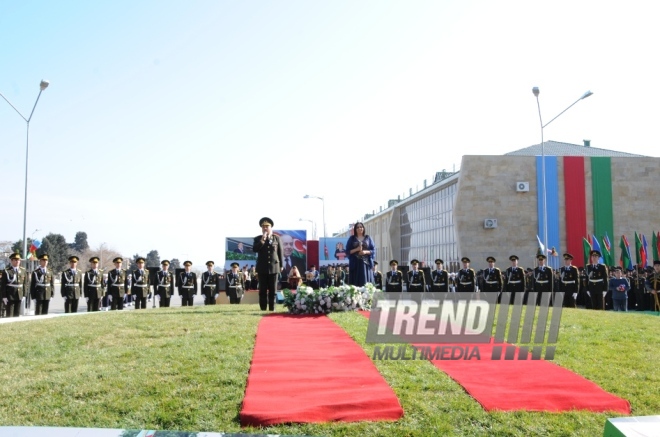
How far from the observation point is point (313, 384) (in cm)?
529

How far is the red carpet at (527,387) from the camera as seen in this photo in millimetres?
4809

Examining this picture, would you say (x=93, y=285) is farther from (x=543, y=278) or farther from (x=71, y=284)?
(x=543, y=278)

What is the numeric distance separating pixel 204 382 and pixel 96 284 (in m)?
12.7

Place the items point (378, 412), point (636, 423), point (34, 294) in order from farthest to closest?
point (34, 294), point (378, 412), point (636, 423)

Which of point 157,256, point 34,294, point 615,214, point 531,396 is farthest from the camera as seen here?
point 157,256

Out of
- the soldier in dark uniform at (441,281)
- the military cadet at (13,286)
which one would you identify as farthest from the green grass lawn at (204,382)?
the soldier in dark uniform at (441,281)

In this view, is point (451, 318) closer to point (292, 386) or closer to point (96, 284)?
point (292, 386)

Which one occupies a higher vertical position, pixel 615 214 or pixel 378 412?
pixel 615 214

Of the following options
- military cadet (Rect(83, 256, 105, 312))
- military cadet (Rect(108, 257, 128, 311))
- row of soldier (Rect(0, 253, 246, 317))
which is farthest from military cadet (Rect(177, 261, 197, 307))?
military cadet (Rect(83, 256, 105, 312))

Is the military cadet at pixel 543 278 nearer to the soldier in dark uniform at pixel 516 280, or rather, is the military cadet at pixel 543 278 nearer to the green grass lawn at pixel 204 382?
the soldier in dark uniform at pixel 516 280

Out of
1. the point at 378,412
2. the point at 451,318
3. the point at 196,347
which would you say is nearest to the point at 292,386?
the point at 378,412

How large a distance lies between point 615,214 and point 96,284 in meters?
37.1

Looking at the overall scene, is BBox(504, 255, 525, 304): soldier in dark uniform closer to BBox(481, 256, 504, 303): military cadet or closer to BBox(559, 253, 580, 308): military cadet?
BBox(481, 256, 504, 303): military cadet

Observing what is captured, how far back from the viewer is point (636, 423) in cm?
331
